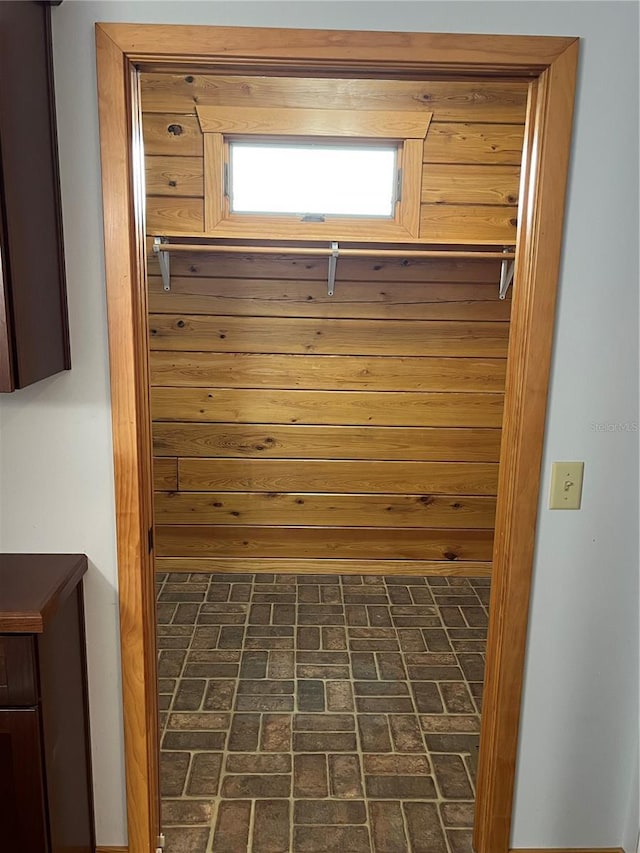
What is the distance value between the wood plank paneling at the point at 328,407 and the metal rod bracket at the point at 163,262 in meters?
0.55

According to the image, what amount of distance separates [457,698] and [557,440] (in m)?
1.45

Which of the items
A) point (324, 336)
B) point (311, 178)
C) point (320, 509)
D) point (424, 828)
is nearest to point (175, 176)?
point (311, 178)

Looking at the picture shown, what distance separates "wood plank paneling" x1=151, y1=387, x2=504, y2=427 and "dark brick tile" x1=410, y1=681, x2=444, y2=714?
135cm

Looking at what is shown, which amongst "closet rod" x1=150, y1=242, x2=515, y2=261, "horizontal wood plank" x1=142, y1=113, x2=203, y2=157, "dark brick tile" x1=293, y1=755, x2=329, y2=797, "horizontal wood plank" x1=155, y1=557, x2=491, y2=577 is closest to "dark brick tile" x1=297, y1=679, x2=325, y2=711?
"dark brick tile" x1=293, y1=755, x2=329, y2=797

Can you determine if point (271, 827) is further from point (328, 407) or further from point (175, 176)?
point (175, 176)

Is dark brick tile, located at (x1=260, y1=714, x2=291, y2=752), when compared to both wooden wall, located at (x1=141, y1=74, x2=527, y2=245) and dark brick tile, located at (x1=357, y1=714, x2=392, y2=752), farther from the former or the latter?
wooden wall, located at (x1=141, y1=74, x2=527, y2=245)

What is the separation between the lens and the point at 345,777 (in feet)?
7.00

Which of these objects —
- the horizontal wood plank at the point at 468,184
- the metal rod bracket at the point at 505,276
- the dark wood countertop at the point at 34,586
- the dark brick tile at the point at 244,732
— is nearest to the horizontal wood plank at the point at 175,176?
the horizontal wood plank at the point at 468,184

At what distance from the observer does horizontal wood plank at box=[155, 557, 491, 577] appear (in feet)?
11.8

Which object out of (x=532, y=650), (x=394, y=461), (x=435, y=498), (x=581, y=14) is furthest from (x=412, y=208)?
(x=532, y=650)

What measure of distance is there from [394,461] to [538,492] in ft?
6.36

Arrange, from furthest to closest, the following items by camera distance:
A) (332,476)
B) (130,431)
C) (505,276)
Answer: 1. (332,476)
2. (505,276)
3. (130,431)

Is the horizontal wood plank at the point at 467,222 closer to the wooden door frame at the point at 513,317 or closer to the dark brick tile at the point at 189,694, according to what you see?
the wooden door frame at the point at 513,317

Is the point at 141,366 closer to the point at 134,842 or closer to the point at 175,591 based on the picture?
the point at 134,842
